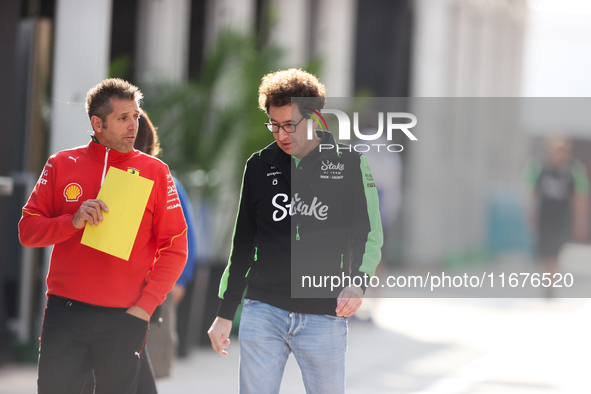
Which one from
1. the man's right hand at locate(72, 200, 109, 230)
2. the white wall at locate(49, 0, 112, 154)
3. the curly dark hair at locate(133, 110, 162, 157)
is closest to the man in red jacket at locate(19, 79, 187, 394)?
the man's right hand at locate(72, 200, 109, 230)

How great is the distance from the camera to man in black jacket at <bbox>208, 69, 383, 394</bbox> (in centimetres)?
271

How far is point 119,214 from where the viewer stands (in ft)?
9.09

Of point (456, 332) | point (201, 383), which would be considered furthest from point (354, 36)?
point (201, 383)

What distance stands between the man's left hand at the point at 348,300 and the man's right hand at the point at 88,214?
92 cm

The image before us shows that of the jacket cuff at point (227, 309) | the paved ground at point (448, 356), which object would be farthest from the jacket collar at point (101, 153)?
the paved ground at point (448, 356)

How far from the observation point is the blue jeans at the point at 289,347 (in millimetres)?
2709

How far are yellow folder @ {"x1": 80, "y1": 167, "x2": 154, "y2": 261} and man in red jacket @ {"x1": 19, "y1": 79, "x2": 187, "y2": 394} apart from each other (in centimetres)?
4

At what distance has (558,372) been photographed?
19.1 ft

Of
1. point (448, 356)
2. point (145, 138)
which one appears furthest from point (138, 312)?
point (448, 356)

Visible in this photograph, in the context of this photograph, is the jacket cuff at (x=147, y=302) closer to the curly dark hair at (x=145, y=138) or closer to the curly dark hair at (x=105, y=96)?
the curly dark hair at (x=105, y=96)

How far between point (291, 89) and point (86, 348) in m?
1.23

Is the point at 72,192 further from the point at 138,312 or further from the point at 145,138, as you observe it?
the point at 145,138

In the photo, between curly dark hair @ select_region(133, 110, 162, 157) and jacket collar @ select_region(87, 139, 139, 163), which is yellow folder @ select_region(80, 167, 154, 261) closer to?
jacket collar @ select_region(87, 139, 139, 163)

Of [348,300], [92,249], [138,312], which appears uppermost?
[92,249]
